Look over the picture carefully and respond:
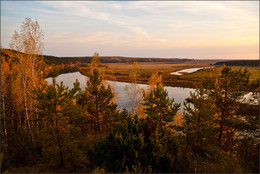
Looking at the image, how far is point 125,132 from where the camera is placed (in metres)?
11.5

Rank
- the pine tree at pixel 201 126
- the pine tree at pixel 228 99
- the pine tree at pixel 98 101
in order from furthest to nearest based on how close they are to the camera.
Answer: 1. the pine tree at pixel 98 101
2. the pine tree at pixel 228 99
3. the pine tree at pixel 201 126

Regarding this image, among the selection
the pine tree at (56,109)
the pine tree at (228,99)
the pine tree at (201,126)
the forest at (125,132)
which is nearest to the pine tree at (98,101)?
the forest at (125,132)

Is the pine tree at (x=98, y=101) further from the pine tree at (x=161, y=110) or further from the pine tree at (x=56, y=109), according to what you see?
the pine tree at (x=56, y=109)

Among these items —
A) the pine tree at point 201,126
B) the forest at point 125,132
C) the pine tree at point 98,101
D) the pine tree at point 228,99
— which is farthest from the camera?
the pine tree at point 98,101

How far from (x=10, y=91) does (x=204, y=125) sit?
22.0m

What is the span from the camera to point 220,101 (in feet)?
54.2

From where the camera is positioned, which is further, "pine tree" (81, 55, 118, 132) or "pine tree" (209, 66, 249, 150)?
"pine tree" (81, 55, 118, 132)

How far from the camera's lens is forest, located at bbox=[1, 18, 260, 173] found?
1035 centimetres

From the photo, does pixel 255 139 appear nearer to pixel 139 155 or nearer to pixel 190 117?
pixel 190 117

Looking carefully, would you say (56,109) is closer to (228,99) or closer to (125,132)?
(125,132)

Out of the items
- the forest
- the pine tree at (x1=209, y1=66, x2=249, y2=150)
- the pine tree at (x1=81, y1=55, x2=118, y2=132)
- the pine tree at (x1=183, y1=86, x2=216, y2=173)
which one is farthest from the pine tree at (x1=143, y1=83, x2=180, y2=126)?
the pine tree at (x1=81, y1=55, x2=118, y2=132)

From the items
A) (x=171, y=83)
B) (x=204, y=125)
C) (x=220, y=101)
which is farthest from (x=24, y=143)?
(x=171, y=83)

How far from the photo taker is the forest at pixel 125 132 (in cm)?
1035

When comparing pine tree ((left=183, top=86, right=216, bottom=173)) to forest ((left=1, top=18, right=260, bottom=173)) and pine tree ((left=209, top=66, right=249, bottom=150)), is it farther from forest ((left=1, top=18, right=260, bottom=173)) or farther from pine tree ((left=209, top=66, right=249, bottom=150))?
pine tree ((left=209, top=66, right=249, bottom=150))
